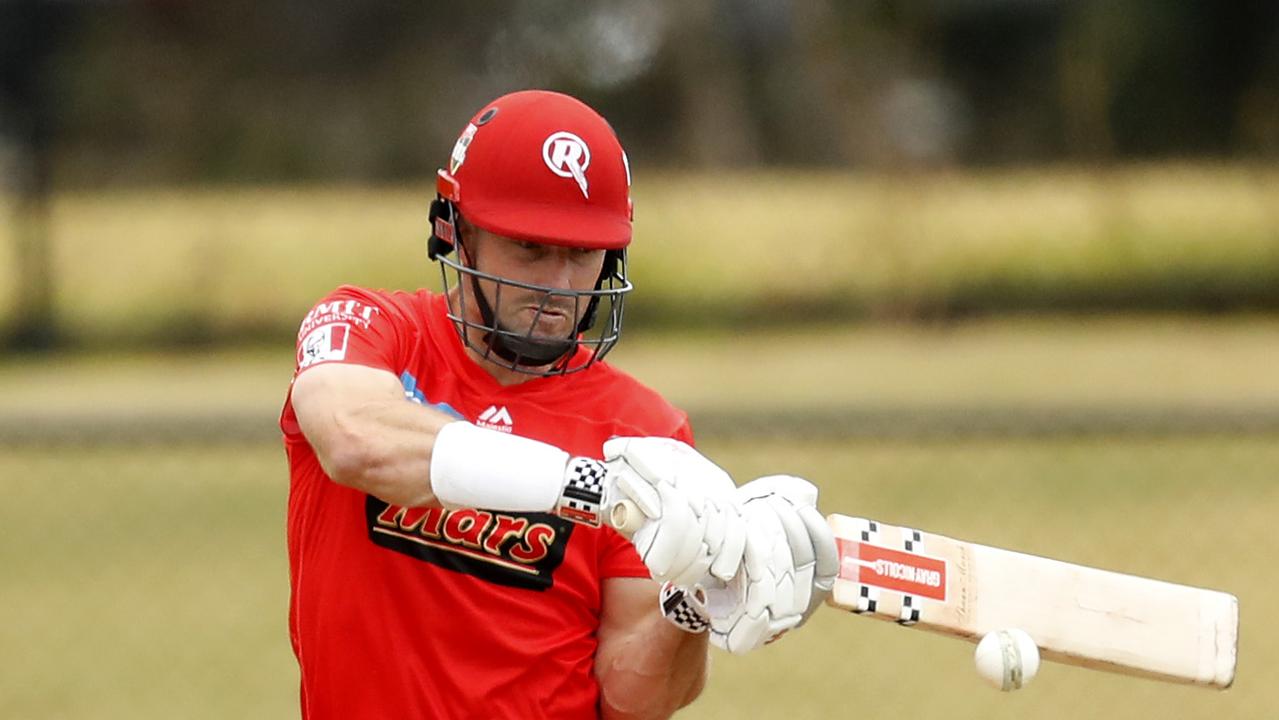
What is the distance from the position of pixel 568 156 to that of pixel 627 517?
77 cm

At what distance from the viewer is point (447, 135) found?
18.0 meters

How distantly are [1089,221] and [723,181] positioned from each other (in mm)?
3333

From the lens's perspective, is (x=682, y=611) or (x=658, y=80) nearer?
(x=682, y=611)

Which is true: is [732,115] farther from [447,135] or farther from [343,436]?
[343,436]

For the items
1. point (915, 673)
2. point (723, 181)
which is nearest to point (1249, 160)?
point (723, 181)

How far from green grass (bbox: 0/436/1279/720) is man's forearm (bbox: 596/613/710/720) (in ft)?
8.88

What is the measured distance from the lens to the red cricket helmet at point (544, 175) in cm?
288

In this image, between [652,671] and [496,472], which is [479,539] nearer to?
[652,671]

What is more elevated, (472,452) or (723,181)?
(723,181)

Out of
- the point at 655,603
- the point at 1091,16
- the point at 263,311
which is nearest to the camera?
the point at 655,603

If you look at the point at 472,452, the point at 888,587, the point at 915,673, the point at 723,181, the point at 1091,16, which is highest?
the point at 1091,16

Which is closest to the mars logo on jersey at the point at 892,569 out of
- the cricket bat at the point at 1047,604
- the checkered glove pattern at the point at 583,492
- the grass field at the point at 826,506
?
the cricket bat at the point at 1047,604

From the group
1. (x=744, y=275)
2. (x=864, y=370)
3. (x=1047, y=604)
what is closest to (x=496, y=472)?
(x=1047, y=604)

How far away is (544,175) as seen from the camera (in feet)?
9.46
